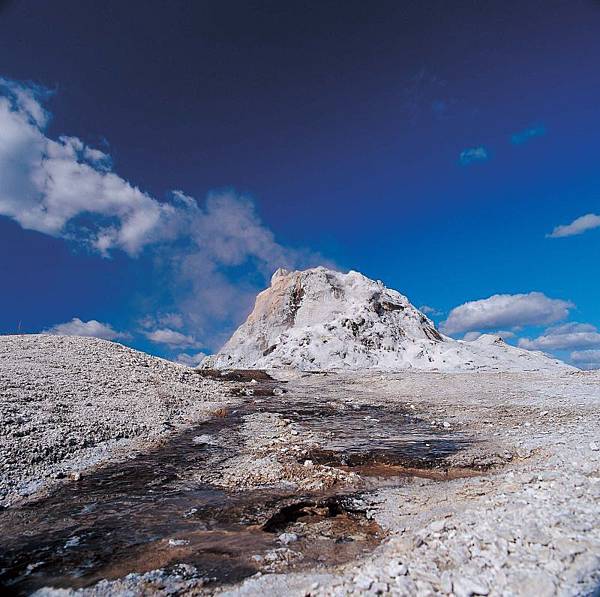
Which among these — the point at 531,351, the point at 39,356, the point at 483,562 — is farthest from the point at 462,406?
the point at 531,351

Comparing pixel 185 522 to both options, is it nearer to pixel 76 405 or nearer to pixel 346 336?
pixel 76 405

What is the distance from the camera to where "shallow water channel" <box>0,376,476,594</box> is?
665 centimetres

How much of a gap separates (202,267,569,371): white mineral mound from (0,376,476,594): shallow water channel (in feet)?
159

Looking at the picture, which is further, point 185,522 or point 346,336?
point 346,336

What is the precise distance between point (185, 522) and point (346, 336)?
60431 mm

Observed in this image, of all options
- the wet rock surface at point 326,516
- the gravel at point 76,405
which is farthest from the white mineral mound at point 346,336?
the wet rock surface at point 326,516

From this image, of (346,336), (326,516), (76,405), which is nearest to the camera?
(326,516)

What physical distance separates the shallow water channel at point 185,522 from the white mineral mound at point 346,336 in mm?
48550

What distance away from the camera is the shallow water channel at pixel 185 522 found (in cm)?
665

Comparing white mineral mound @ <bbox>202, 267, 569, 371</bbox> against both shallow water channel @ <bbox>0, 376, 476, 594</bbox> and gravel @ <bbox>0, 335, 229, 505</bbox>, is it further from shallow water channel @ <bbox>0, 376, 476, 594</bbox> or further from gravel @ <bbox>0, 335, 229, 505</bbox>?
shallow water channel @ <bbox>0, 376, 476, 594</bbox>

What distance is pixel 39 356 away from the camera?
27688 mm

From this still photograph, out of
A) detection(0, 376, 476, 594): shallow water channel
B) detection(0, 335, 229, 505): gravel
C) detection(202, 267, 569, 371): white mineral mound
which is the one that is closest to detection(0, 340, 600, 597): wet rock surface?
detection(0, 376, 476, 594): shallow water channel

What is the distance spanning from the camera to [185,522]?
28.6 ft

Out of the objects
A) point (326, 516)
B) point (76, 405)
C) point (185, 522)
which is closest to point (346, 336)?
point (76, 405)
